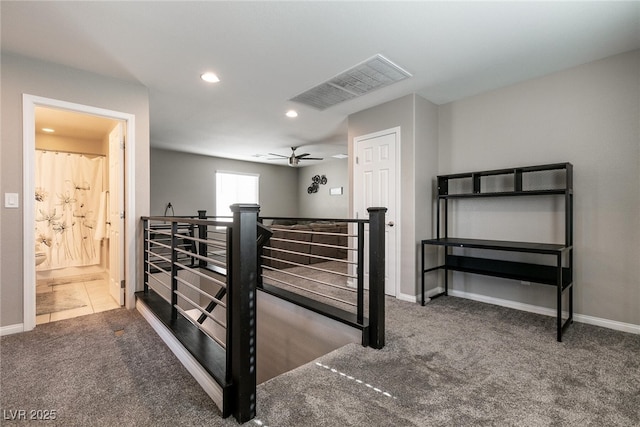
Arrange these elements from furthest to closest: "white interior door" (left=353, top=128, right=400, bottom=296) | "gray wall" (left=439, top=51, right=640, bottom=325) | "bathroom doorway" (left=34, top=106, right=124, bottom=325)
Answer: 1. "bathroom doorway" (left=34, top=106, right=124, bottom=325)
2. "white interior door" (left=353, top=128, right=400, bottom=296)
3. "gray wall" (left=439, top=51, right=640, bottom=325)

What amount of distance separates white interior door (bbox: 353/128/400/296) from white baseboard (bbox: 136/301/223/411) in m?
2.27

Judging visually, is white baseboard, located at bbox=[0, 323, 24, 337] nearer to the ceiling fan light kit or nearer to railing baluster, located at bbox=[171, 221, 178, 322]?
railing baluster, located at bbox=[171, 221, 178, 322]

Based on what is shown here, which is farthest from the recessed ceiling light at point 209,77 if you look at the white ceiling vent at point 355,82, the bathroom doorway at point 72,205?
the bathroom doorway at point 72,205

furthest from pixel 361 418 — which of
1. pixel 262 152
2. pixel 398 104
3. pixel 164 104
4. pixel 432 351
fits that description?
pixel 262 152

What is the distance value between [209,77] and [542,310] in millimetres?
3954

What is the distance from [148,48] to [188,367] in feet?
7.83

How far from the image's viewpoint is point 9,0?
1.82 m

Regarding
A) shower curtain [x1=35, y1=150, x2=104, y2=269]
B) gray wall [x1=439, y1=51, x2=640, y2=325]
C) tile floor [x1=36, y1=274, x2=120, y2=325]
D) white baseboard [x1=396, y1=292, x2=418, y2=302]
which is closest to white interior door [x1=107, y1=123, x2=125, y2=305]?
tile floor [x1=36, y1=274, x2=120, y2=325]

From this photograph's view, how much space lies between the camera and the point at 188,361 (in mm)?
1824

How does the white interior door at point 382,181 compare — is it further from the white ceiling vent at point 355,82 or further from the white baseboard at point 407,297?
the white ceiling vent at point 355,82

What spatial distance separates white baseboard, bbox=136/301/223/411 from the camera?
150 cm

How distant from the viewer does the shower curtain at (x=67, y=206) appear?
429cm

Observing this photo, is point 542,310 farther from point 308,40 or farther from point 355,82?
point 308,40

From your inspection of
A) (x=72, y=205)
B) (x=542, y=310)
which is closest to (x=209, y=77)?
(x=72, y=205)
